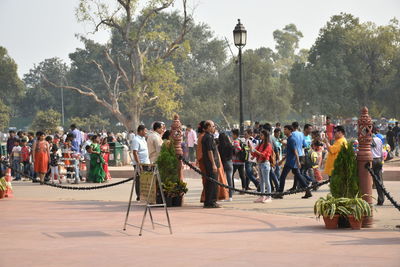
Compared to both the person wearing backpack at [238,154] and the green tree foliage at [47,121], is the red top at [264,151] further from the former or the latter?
the green tree foliage at [47,121]

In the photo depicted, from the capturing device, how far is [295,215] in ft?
39.8

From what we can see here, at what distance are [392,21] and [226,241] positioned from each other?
182ft

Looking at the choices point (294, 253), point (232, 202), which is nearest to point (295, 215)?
point (232, 202)

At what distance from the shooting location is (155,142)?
1447 centimetres

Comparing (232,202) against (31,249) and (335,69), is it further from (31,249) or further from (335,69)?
(335,69)

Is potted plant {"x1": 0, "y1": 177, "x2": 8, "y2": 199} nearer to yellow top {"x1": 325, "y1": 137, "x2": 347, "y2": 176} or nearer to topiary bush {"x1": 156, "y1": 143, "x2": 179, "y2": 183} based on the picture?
topiary bush {"x1": 156, "y1": 143, "x2": 179, "y2": 183}

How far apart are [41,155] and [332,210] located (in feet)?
43.4

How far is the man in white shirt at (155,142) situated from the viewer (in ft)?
47.4

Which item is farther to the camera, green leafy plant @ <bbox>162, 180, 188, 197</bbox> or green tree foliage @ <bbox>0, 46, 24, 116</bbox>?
green tree foliage @ <bbox>0, 46, 24, 116</bbox>

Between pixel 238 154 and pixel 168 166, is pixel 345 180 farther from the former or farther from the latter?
pixel 238 154

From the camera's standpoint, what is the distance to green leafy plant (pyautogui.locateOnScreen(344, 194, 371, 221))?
9.95m

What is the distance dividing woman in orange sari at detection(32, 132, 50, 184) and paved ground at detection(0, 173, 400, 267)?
7151 millimetres

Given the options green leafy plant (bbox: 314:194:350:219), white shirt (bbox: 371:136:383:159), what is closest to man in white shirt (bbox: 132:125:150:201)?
white shirt (bbox: 371:136:383:159)

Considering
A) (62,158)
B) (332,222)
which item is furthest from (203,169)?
(62,158)
